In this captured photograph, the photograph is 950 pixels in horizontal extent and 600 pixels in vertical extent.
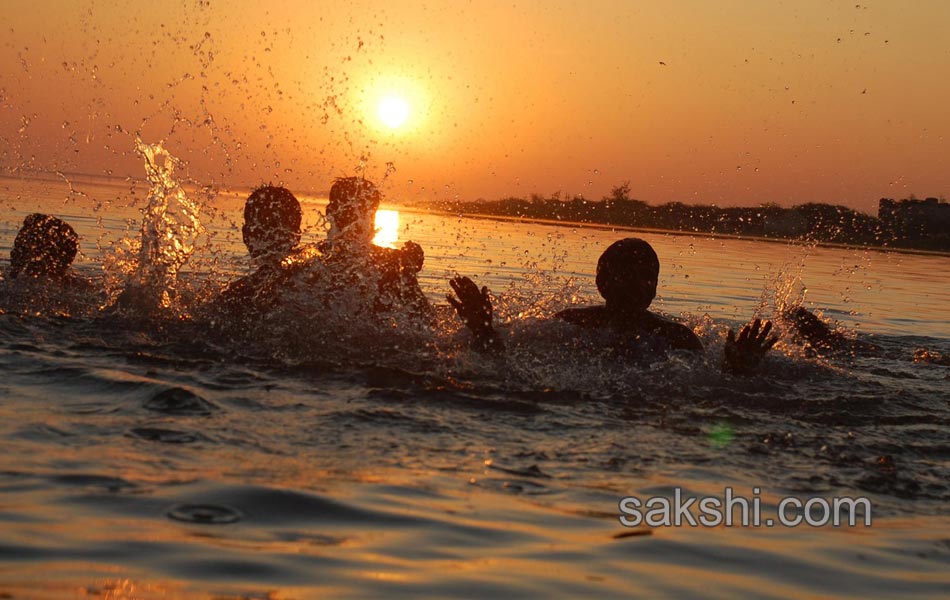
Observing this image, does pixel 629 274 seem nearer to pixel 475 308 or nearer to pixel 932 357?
pixel 475 308

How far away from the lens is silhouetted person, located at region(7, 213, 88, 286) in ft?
33.1

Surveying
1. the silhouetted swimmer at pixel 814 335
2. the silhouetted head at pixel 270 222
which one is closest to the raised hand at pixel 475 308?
the silhouetted head at pixel 270 222

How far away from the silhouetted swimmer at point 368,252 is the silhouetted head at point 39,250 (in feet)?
8.98

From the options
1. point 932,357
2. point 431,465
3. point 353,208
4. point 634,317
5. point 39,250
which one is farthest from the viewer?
point 932,357

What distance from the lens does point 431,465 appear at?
489cm

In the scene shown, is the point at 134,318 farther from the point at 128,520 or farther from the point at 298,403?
the point at 128,520

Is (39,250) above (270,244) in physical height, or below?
below

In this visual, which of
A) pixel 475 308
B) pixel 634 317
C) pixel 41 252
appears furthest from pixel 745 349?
pixel 41 252

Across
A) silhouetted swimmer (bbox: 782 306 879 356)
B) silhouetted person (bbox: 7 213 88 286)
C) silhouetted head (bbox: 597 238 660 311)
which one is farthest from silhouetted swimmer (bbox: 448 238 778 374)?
silhouetted person (bbox: 7 213 88 286)

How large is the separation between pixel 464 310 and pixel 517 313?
101 inches

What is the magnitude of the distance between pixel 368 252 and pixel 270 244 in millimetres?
1091

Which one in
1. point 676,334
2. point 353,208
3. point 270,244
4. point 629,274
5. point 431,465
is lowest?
point 431,465

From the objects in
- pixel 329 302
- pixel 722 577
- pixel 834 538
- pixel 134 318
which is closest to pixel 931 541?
pixel 834 538

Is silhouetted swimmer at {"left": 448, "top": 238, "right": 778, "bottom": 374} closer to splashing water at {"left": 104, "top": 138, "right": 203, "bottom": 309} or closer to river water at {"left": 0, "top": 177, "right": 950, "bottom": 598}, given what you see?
river water at {"left": 0, "top": 177, "right": 950, "bottom": 598}
